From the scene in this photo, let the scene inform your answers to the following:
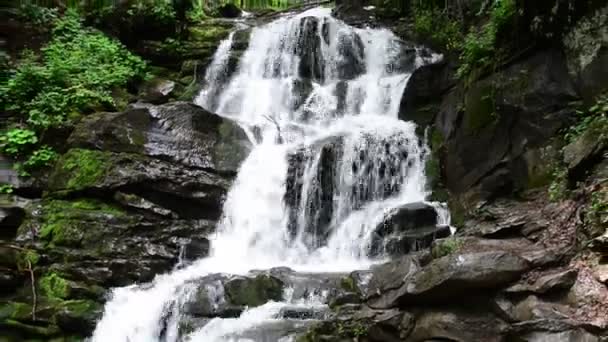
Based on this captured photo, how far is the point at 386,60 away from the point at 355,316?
970 centimetres

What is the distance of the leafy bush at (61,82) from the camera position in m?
10.9

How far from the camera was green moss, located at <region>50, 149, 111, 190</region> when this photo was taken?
10.3 metres

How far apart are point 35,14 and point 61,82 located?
3.38m

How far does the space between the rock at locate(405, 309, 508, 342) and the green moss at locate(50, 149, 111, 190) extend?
674 centimetres

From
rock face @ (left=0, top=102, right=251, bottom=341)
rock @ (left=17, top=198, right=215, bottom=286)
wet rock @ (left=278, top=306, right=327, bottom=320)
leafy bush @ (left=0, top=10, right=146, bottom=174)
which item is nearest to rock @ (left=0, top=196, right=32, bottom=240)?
rock face @ (left=0, top=102, right=251, bottom=341)

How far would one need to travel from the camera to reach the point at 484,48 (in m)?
9.95

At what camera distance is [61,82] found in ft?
40.9

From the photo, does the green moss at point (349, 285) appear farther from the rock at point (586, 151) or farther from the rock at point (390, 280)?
the rock at point (586, 151)

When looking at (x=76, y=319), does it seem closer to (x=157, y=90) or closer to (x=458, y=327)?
(x=458, y=327)

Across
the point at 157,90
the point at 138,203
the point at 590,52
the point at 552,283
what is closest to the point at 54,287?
the point at 138,203

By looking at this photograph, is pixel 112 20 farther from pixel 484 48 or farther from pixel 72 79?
pixel 484 48

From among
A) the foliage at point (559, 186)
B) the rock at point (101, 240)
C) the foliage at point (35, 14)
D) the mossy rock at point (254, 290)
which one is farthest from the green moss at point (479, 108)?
the foliage at point (35, 14)

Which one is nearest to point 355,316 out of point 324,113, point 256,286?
point 256,286

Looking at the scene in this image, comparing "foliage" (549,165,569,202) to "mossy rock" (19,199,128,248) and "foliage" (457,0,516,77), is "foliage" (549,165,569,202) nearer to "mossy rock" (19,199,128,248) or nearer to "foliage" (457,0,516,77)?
"foliage" (457,0,516,77)
